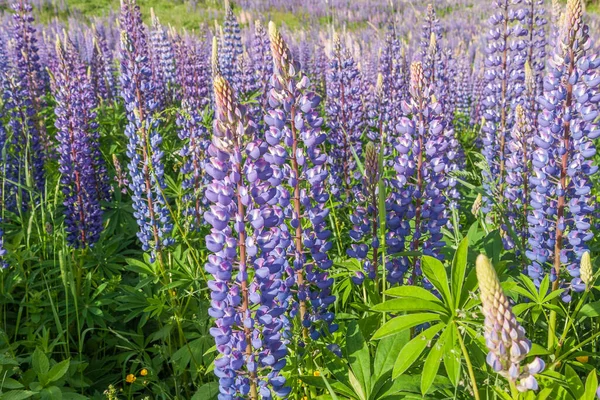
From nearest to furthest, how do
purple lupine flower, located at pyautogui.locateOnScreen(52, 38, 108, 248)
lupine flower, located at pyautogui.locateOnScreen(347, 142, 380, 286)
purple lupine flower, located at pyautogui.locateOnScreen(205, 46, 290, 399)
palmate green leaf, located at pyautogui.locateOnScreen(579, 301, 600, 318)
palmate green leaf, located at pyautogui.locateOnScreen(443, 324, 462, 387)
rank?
palmate green leaf, located at pyautogui.locateOnScreen(443, 324, 462, 387) < purple lupine flower, located at pyautogui.locateOnScreen(205, 46, 290, 399) < palmate green leaf, located at pyautogui.locateOnScreen(579, 301, 600, 318) < lupine flower, located at pyautogui.locateOnScreen(347, 142, 380, 286) < purple lupine flower, located at pyautogui.locateOnScreen(52, 38, 108, 248)

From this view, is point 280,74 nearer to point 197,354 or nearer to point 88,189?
point 197,354

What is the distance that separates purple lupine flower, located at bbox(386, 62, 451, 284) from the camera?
2.71m

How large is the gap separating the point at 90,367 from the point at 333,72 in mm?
3468

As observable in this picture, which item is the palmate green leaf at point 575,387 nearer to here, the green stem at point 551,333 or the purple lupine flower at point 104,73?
the green stem at point 551,333

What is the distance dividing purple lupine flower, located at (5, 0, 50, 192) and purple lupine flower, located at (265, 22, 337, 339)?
3.07 m

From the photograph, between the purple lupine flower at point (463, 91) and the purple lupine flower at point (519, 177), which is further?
the purple lupine flower at point (463, 91)

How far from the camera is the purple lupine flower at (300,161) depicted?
7.78ft

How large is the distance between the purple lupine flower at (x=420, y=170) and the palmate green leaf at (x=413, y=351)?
893 millimetres

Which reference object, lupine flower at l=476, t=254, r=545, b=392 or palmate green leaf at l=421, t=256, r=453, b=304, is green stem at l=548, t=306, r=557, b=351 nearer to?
palmate green leaf at l=421, t=256, r=453, b=304

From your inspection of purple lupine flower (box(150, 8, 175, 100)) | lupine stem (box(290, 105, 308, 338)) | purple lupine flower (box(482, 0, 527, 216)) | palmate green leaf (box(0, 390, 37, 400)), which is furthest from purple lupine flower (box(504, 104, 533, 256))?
purple lupine flower (box(150, 8, 175, 100))

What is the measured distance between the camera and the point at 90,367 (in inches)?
136

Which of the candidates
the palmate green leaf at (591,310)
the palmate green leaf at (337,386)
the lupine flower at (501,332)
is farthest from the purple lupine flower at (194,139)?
the lupine flower at (501,332)

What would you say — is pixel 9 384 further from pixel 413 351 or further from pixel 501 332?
pixel 501 332

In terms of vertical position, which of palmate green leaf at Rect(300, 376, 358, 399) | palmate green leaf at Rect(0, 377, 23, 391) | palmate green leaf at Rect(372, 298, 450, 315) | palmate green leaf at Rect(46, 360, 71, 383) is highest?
palmate green leaf at Rect(372, 298, 450, 315)
